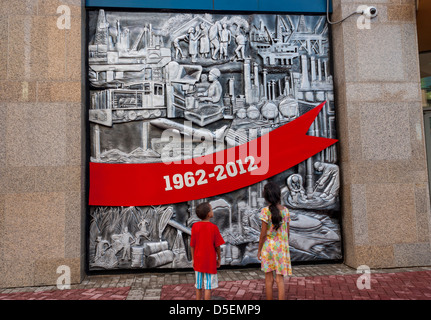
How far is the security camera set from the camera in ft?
20.7

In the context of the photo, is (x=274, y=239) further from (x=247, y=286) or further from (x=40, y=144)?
(x=40, y=144)

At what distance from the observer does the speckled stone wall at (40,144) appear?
18.1 ft

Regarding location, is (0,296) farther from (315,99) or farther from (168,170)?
(315,99)

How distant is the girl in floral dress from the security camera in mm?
4317

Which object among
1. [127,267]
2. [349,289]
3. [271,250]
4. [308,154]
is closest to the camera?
[271,250]

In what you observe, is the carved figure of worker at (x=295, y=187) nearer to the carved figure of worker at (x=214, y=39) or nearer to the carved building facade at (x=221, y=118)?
the carved building facade at (x=221, y=118)

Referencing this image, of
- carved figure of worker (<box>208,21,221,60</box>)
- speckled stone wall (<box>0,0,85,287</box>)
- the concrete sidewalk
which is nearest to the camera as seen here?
the concrete sidewalk

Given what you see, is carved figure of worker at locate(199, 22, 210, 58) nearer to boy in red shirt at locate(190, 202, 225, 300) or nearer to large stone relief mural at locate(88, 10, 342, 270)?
large stone relief mural at locate(88, 10, 342, 270)

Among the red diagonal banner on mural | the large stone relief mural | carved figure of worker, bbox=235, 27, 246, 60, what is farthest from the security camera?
carved figure of worker, bbox=235, 27, 246, 60

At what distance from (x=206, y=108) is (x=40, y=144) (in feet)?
9.58

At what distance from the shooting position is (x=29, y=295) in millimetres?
5027

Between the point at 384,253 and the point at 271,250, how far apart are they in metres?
3.06

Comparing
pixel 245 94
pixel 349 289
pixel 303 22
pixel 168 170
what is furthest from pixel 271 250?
pixel 303 22

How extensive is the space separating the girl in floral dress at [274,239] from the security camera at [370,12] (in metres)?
4.32
